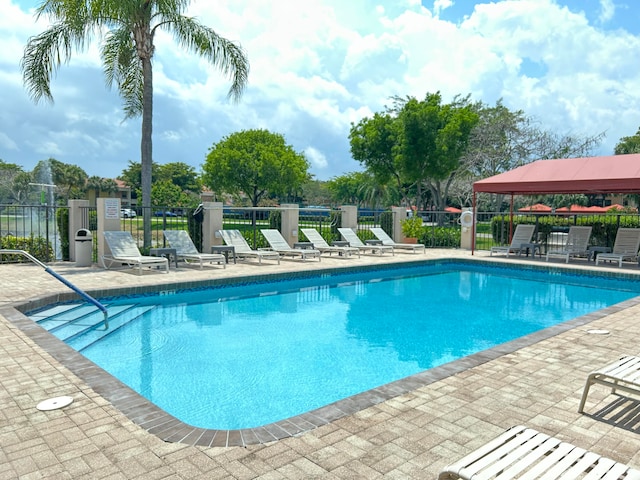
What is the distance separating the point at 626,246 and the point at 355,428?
48.1ft

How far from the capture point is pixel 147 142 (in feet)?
44.3

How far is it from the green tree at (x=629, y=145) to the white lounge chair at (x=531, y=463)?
48.1 m

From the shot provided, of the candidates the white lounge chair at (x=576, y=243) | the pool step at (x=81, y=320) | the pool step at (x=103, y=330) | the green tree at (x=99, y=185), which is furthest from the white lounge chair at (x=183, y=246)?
the green tree at (x=99, y=185)

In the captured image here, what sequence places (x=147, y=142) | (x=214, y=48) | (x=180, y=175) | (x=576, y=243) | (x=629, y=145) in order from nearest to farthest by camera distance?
1. (x=147, y=142)
2. (x=214, y=48)
3. (x=576, y=243)
4. (x=629, y=145)
5. (x=180, y=175)

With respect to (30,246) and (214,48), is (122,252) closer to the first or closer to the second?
(30,246)

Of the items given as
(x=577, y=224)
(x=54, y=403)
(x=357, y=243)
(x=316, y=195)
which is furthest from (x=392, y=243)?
(x=316, y=195)

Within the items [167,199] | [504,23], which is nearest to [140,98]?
[504,23]

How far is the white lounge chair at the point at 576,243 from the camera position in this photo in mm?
15570

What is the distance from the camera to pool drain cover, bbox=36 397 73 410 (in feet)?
12.3

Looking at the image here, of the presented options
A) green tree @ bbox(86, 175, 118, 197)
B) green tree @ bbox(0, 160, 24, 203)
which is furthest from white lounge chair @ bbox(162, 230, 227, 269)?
green tree @ bbox(86, 175, 118, 197)

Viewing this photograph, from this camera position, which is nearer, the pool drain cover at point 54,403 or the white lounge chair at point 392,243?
the pool drain cover at point 54,403

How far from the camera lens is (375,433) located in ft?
11.2

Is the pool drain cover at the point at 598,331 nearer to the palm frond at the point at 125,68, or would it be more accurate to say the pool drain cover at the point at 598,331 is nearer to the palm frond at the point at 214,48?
the palm frond at the point at 214,48

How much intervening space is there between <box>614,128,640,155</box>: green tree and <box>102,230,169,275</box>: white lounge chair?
44.4 m
